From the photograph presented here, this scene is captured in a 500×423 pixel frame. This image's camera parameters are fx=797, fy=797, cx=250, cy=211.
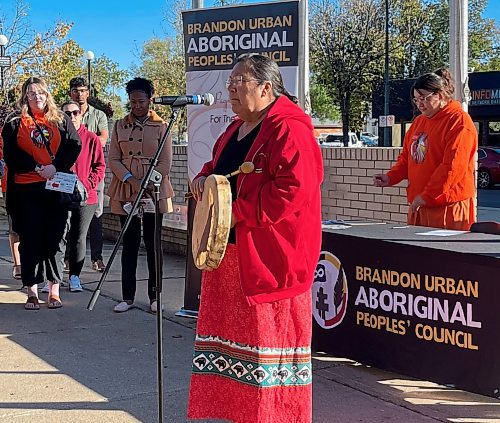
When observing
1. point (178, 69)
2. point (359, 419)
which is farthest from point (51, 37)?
point (359, 419)

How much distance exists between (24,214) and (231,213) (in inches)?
153

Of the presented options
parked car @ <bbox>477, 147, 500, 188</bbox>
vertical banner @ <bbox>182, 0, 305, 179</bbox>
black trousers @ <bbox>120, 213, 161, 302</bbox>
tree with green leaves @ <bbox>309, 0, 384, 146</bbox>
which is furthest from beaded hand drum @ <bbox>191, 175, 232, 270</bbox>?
tree with green leaves @ <bbox>309, 0, 384, 146</bbox>

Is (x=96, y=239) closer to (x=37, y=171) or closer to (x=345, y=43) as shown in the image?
(x=37, y=171)

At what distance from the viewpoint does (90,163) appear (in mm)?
7773

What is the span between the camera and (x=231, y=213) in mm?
3357

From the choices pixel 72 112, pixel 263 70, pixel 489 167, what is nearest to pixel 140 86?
pixel 72 112

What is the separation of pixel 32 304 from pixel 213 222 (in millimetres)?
4012

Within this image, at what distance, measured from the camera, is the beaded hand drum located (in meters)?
3.34

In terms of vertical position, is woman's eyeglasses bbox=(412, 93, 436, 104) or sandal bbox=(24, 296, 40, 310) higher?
woman's eyeglasses bbox=(412, 93, 436, 104)

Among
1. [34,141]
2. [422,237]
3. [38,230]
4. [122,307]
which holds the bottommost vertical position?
[122,307]

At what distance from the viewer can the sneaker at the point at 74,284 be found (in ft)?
25.0

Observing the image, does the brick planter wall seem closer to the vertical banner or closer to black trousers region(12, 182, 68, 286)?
the vertical banner

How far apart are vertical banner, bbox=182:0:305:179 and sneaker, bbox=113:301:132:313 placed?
52.3 inches

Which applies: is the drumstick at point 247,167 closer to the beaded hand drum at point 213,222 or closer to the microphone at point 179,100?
the beaded hand drum at point 213,222
